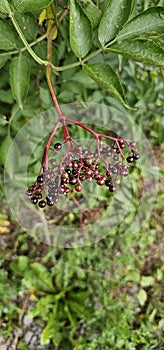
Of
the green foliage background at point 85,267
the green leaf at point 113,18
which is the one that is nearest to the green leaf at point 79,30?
the green leaf at point 113,18

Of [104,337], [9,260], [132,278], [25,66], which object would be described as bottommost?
[104,337]

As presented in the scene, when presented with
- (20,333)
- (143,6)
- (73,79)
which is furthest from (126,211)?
(143,6)

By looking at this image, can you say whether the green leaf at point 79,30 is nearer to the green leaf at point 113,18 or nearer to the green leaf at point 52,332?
the green leaf at point 113,18

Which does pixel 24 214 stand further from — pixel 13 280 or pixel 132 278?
pixel 132 278

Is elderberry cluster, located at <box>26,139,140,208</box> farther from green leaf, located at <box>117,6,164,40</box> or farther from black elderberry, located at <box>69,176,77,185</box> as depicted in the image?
green leaf, located at <box>117,6,164,40</box>

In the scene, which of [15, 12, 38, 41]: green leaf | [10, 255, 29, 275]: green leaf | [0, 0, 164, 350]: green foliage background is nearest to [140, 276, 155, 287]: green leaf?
[0, 0, 164, 350]: green foliage background

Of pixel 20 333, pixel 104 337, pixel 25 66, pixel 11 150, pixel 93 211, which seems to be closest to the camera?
pixel 25 66
